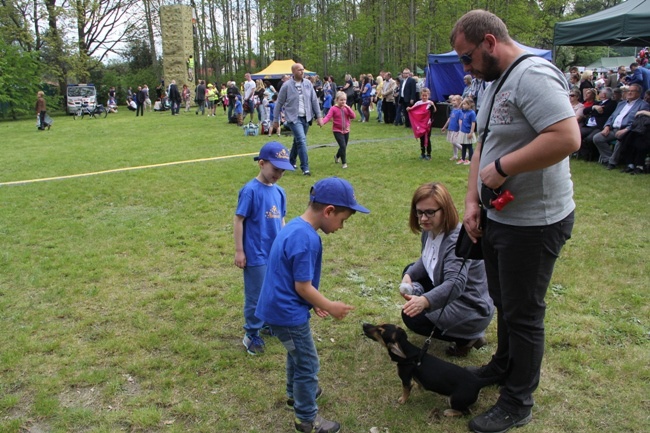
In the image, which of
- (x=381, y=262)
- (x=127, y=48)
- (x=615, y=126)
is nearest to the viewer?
(x=381, y=262)

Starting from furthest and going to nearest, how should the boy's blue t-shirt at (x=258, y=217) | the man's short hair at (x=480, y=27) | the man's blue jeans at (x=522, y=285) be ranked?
the boy's blue t-shirt at (x=258, y=217)
the man's blue jeans at (x=522, y=285)
the man's short hair at (x=480, y=27)

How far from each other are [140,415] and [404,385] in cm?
152

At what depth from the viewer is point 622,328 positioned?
12.4ft

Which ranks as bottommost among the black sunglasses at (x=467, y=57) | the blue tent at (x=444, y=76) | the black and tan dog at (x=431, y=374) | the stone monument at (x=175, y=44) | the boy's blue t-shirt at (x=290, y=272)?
the black and tan dog at (x=431, y=374)

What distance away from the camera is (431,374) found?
2846 millimetres

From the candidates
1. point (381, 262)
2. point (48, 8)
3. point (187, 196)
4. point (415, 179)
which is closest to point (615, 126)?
point (415, 179)

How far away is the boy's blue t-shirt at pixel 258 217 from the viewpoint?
3418 millimetres

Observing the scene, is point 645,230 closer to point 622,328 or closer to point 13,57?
point 622,328

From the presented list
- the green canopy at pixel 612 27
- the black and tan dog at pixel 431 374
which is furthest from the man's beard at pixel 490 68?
the green canopy at pixel 612 27

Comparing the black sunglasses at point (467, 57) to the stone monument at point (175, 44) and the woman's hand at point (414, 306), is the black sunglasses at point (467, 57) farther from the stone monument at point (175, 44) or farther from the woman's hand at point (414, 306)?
the stone monument at point (175, 44)

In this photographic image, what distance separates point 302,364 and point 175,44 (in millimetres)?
35011

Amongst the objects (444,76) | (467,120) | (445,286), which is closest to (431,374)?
(445,286)

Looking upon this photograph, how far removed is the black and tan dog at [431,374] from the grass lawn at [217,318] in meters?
0.14

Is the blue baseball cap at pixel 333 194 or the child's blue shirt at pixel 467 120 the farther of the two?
the child's blue shirt at pixel 467 120
